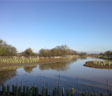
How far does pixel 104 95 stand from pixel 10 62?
28.7 meters

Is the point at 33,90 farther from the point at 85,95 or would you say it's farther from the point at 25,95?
the point at 85,95

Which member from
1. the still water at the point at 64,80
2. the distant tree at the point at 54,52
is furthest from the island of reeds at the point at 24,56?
the still water at the point at 64,80

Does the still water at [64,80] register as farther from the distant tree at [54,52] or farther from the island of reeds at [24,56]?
the distant tree at [54,52]

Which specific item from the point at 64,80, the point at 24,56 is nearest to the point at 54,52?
the point at 24,56

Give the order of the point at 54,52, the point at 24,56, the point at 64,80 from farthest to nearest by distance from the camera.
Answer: the point at 54,52
the point at 24,56
the point at 64,80

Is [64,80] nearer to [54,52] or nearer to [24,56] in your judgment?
[24,56]

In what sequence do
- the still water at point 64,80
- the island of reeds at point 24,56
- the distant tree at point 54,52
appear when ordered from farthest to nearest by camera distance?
the distant tree at point 54,52 < the island of reeds at point 24,56 < the still water at point 64,80

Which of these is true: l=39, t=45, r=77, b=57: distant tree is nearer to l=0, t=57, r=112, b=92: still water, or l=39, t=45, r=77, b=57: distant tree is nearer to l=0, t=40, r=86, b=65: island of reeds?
l=0, t=40, r=86, b=65: island of reeds

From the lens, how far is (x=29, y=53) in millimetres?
69188

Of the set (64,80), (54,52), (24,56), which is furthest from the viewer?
(54,52)

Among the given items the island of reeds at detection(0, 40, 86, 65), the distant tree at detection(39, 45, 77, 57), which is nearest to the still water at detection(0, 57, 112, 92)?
the island of reeds at detection(0, 40, 86, 65)

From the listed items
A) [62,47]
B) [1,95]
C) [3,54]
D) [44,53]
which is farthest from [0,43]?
[62,47]

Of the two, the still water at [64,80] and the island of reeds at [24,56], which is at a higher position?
the island of reeds at [24,56]

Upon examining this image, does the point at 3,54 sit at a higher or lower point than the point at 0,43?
lower
